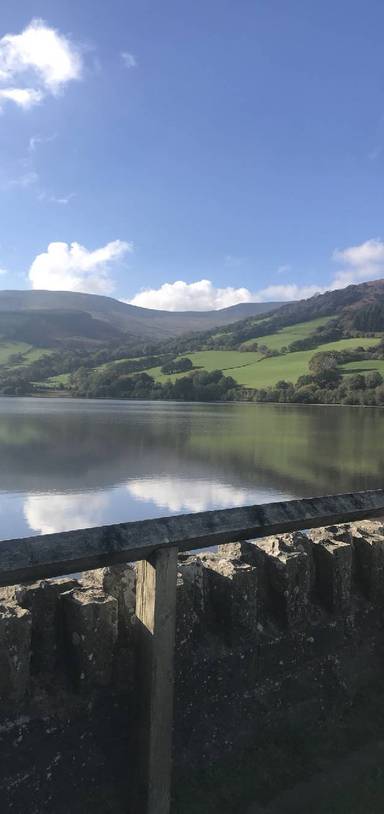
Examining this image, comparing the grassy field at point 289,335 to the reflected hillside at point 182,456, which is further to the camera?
the grassy field at point 289,335

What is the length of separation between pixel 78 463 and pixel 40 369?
115062 millimetres

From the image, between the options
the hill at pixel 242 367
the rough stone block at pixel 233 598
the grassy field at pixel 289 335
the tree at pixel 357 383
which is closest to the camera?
the rough stone block at pixel 233 598

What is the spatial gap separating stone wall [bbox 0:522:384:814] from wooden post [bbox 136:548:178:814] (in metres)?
0.19

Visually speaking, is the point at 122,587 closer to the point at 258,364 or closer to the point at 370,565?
the point at 370,565

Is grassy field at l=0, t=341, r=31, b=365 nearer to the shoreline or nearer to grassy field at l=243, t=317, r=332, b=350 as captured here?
the shoreline

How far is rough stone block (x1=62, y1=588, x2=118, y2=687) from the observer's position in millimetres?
2971

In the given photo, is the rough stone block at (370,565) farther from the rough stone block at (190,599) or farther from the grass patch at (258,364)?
the grass patch at (258,364)

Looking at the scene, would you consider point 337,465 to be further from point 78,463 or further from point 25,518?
point 25,518

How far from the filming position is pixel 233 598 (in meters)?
3.46

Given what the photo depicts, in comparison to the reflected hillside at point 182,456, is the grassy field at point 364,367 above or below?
above

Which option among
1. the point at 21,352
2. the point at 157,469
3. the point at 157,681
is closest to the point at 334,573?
the point at 157,681

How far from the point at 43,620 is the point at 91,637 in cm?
29

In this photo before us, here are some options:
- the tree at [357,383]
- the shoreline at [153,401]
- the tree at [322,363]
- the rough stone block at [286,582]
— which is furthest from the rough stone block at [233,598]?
the tree at [322,363]

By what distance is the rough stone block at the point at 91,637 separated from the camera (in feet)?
9.75
